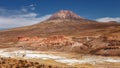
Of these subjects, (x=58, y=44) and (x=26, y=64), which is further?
(x=58, y=44)

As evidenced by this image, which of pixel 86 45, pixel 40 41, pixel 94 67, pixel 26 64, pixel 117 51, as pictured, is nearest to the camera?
pixel 26 64

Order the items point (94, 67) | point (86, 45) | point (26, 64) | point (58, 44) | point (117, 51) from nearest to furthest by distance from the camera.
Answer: point (26, 64) < point (94, 67) < point (117, 51) < point (86, 45) < point (58, 44)

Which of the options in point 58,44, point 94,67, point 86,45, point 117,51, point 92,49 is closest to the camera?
point 94,67

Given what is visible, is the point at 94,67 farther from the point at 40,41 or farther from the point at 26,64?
the point at 40,41

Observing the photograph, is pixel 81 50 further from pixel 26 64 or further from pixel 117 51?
pixel 26 64

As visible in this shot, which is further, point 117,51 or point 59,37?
point 59,37

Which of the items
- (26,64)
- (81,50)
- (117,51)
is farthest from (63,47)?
(26,64)

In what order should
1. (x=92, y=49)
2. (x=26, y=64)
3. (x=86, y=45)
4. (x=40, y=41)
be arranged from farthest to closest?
1. (x=40, y=41)
2. (x=86, y=45)
3. (x=92, y=49)
4. (x=26, y=64)

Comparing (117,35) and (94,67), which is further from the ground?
(117,35)

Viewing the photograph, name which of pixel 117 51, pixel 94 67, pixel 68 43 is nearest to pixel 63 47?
pixel 68 43
